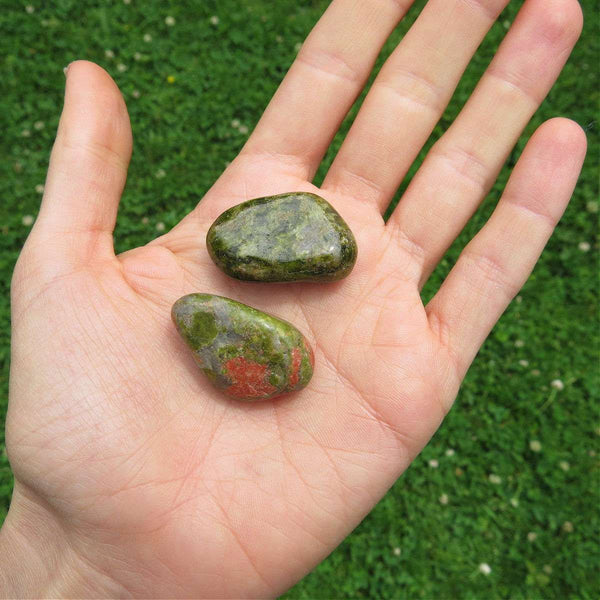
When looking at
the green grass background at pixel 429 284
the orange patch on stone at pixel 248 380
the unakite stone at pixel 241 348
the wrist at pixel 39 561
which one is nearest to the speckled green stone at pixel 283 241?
the unakite stone at pixel 241 348

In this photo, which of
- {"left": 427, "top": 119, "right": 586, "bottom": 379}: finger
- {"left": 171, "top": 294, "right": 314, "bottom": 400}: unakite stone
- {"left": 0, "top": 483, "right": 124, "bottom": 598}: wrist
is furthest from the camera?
{"left": 427, "top": 119, "right": 586, "bottom": 379}: finger

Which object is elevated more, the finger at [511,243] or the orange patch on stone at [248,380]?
the finger at [511,243]

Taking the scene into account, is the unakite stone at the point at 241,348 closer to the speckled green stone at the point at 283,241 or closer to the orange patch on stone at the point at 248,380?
the orange patch on stone at the point at 248,380

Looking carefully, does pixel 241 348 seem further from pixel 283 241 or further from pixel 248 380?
pixel 283 241

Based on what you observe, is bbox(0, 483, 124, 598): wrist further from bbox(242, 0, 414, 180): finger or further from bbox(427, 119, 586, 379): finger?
bbox(242, 0, 414, 180): finger

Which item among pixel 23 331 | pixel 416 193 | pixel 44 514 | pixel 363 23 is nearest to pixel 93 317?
pixel 23 331

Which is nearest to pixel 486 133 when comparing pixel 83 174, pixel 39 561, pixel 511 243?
pixel 511 243

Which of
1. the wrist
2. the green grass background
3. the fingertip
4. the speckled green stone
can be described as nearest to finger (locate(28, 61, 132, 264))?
the speckled green stone
